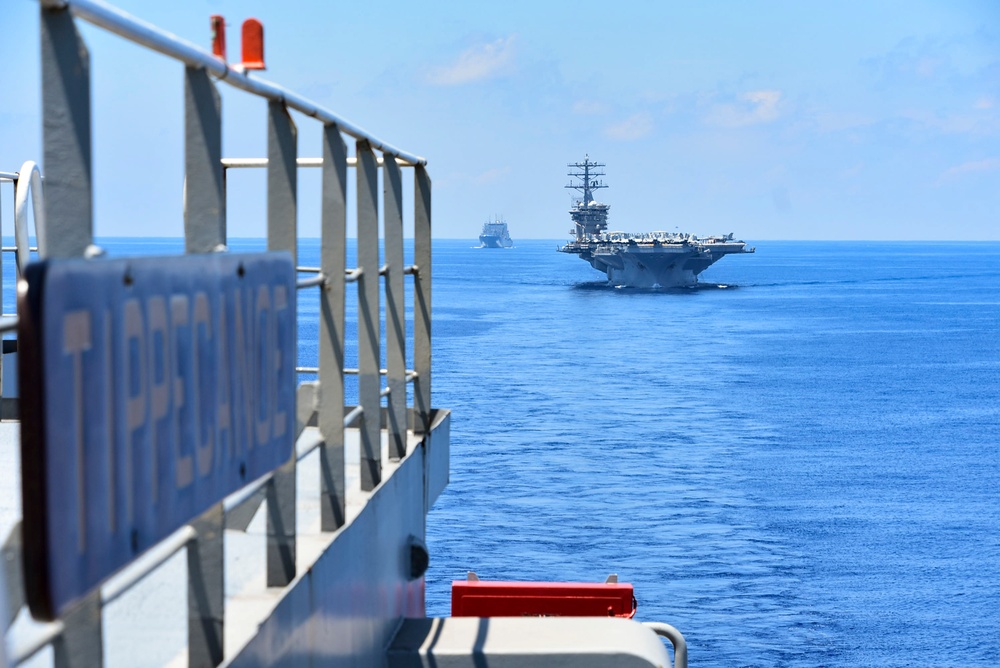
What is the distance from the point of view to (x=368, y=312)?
4.75 m

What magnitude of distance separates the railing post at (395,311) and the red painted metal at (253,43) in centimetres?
249

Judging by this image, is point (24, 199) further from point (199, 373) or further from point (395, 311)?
point (199, 373)

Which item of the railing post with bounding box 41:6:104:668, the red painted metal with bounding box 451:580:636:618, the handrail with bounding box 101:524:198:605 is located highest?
the railing post with bounding box 41:6:104:668

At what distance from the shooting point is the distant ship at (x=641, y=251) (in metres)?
130

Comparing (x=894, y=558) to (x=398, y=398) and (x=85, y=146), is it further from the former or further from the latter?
(x=85, y=146)

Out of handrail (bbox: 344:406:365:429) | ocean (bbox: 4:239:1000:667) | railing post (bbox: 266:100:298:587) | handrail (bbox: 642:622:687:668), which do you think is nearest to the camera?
railing post (bbox: 266:100:298:587)

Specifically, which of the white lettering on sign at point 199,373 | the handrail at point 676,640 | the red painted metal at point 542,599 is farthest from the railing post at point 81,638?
the red painted metal at point 542,599

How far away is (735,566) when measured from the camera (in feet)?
101

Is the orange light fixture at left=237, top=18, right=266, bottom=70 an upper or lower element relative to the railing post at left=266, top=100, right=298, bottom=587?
upper

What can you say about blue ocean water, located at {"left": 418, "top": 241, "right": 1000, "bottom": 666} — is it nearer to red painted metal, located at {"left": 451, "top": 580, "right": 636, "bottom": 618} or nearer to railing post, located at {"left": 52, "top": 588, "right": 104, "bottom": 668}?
red painted metal, located at {"left": 451, "top": 580, "right": 636, "bottom": 618}

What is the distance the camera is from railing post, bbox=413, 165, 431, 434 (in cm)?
668

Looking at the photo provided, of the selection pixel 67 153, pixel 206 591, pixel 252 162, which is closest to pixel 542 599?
pixel 252 162

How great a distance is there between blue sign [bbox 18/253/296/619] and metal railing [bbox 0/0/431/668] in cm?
11

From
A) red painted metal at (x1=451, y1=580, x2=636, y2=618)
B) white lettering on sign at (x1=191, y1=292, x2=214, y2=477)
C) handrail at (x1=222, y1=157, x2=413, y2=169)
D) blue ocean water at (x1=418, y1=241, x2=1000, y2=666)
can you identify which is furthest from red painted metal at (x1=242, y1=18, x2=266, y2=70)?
blue ocean water at (x1=418, y1=241, x2=1000, y2=666)
